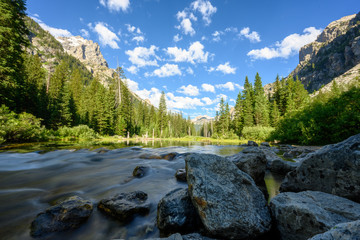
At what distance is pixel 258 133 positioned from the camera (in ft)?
115

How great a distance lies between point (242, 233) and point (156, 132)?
6245 cm

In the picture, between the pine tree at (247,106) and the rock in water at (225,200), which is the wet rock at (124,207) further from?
the pine tree at (247,106)

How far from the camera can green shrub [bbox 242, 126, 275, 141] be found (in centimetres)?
3246

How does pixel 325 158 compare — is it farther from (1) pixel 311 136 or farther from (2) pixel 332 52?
(2) pixel 332 52

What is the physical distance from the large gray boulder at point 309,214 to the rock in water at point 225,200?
0.87 feet

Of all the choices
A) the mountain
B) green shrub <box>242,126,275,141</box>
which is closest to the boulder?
green shrub <box>242,126,275,141</box>

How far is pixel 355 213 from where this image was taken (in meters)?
2.21

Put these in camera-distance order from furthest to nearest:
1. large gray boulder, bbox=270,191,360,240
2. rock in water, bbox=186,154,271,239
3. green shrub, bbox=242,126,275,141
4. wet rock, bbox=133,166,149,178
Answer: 1. green shrub, bbox=242,126,275,141
2. wet rock, bbox=133,166,149,178
3. rock in water, bbox=186,154,271,239
4. large gray boulder, bbox=270,191,360,240

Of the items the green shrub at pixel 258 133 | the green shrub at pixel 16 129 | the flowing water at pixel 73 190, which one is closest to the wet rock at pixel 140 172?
the flowing water at pixel 73 190

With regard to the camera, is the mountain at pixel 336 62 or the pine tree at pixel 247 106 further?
the mountain at pixel 336 62

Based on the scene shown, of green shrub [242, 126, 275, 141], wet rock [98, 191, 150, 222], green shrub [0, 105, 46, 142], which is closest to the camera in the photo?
wet rock [98, 191, 150, 222]

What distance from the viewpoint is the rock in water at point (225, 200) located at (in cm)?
243

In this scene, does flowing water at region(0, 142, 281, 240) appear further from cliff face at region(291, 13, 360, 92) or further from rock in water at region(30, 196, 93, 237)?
cliff face at region(291, 13, 360, 92)

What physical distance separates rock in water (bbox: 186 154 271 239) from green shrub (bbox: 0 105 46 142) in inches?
666
